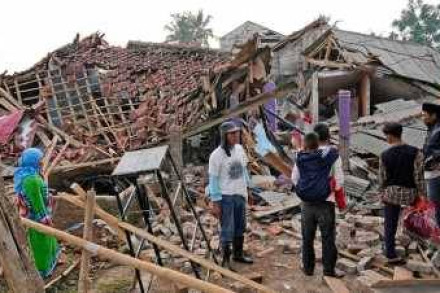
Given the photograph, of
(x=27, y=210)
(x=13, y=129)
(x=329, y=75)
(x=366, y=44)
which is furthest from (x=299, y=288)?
(x=366, y=44)

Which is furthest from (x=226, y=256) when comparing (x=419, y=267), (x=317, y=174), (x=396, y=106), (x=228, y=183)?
(x=396, y=106)

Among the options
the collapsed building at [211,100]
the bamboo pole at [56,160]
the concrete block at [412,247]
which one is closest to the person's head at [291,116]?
the collapsed building at [211,100]

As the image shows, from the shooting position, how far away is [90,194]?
4.62 metres

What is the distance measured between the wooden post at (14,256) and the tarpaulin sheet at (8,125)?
852 cm

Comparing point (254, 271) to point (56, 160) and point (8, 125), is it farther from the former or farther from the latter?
point (8, 125)

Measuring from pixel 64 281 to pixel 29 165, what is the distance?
178cm

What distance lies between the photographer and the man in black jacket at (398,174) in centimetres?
584

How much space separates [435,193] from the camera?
572 cm

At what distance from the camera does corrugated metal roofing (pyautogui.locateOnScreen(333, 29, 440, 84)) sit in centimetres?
1712

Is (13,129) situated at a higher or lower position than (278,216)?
higher

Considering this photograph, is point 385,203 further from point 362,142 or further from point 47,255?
point 362,142

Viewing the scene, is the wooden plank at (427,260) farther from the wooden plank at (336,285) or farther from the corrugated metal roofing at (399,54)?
the corrugated metal roofing at (399,54)

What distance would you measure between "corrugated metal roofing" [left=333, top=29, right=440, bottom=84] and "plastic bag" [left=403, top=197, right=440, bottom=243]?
11446mm

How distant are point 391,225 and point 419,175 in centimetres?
72
